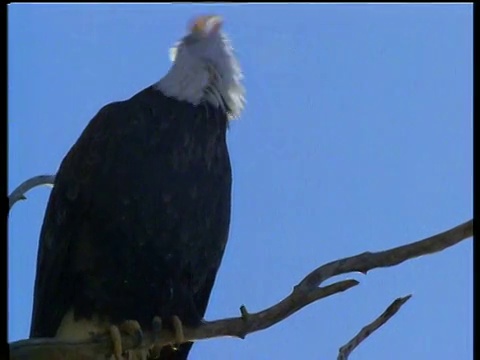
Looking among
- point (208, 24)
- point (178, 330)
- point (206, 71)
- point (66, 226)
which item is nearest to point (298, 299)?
point (178, 330)

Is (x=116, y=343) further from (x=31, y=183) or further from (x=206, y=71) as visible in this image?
(x=31, y=183)

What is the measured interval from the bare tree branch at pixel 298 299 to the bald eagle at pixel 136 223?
39 cm

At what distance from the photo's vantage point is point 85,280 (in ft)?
10.7

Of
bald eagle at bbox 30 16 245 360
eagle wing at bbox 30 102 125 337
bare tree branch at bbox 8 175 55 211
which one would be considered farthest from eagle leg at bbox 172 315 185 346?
bare tree branch at bbox 8 175 55 211

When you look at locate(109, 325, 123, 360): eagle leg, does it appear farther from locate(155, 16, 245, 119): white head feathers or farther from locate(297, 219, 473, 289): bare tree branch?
locate(155, 16, 245, 119): white head feathers

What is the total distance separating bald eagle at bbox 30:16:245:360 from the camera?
3242mm

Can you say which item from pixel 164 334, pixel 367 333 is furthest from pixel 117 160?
pixel 367 333

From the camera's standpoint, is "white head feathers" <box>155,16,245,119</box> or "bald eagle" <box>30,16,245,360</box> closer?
"bald eagle" <box>30,16,245,360</box>

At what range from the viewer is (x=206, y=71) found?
3.71m

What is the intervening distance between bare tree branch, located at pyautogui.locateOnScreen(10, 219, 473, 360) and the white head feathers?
1142 mm

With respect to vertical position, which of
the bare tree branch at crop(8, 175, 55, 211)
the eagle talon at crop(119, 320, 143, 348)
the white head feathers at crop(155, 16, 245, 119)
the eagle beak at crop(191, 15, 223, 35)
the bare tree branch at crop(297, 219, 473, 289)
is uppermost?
the eagle beak at crop(191, 15, 223, 35)
